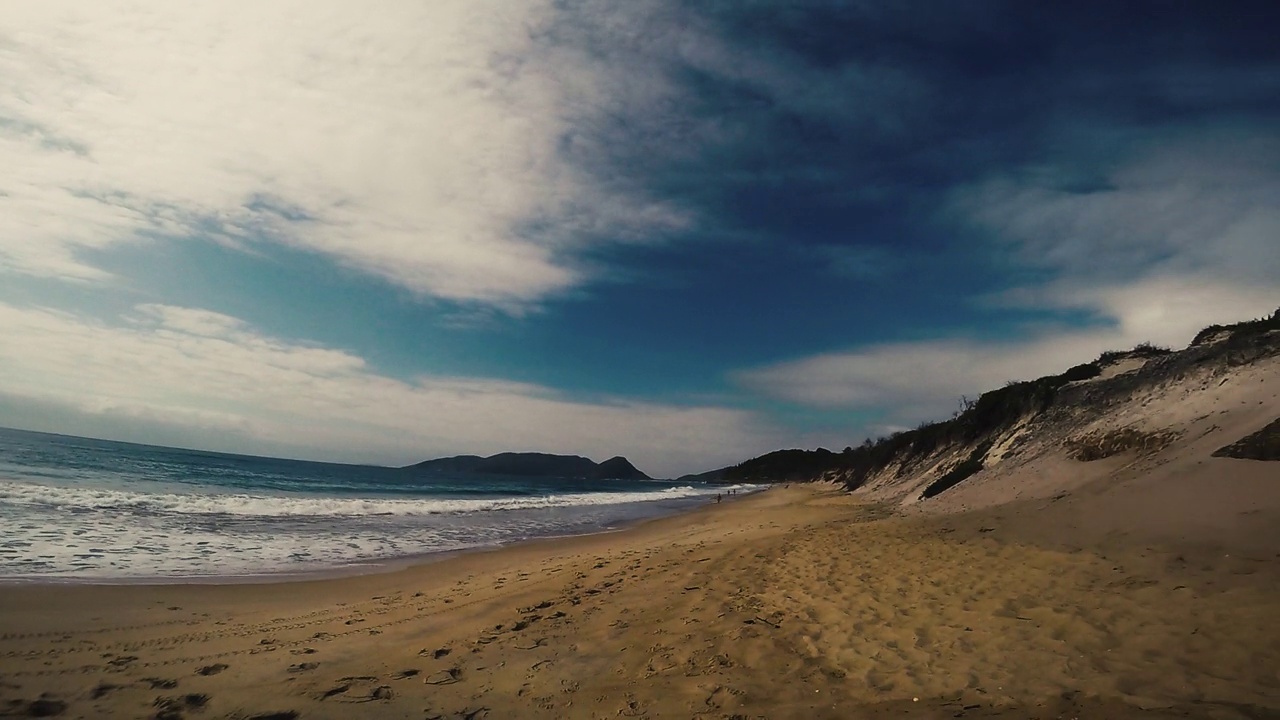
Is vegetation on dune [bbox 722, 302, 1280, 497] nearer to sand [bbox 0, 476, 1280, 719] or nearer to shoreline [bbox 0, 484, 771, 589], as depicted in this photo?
sand [bbox 0, 476, 1280, 719]

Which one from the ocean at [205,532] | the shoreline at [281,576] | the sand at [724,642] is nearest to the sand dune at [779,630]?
the sand at [724,642]

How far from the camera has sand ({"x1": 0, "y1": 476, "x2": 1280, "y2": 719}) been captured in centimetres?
480

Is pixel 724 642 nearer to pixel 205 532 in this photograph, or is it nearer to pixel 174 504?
pixel 205 532

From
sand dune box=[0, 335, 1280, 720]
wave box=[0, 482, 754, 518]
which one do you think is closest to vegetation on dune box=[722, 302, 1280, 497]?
sand dune box=[0, 335, 1280, 720]

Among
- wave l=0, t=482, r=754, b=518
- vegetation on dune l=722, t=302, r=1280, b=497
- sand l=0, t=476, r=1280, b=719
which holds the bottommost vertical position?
wave l=0, t=482, r=754, b=518

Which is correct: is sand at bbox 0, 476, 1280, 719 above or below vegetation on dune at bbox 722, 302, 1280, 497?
below

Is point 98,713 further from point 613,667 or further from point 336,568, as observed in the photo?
point 336,568

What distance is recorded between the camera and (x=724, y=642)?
657 centimetres

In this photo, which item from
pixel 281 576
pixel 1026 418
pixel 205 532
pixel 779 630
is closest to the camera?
pixel 779 630

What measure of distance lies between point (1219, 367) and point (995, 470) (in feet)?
21.5

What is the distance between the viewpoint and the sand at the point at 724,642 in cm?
480

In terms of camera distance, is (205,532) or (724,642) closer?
(724,642)

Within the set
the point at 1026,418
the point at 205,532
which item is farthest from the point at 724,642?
the point at 1026,418

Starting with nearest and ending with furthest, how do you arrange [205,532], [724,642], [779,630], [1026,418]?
[724,642]
[779,630]
[205,532]
[1026,418]
